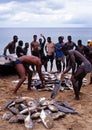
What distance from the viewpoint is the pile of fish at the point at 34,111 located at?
865cm

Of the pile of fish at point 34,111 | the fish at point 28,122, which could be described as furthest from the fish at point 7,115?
the fish at point 28,122

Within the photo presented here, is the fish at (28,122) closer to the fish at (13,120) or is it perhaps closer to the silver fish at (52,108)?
the fish at (13,120)

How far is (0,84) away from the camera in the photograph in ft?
43.3

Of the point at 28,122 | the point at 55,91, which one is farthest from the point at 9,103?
the point at 55,91

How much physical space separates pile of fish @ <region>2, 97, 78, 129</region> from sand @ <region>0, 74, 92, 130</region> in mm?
117

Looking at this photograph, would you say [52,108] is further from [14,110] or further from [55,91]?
[55,91]

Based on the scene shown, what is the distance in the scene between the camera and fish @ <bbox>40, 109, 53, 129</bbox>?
335 inches

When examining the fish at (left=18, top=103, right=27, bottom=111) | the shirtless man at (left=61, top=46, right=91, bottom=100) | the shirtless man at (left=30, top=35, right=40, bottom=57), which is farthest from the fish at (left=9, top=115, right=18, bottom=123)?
the shirtless man at (left=30, top=35, right=40, bottom=57)

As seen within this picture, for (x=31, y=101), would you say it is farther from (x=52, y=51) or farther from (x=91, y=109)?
(x=52, y=51)

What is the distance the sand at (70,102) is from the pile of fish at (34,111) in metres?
0.12

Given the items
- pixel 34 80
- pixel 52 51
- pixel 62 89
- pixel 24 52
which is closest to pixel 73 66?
pixel 62 89

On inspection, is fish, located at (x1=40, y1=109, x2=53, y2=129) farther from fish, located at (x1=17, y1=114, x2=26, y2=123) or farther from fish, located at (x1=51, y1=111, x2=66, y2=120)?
fish, located at (x1=17, y1=114, x2=26, y2=123)

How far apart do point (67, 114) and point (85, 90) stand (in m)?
3.13

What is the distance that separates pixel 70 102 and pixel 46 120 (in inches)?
75.7
